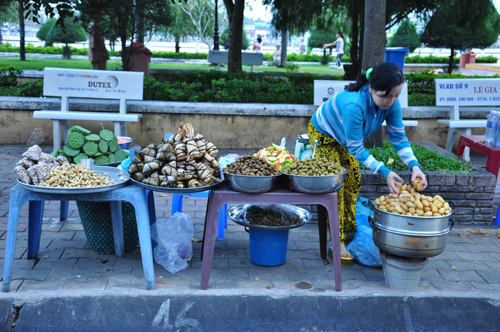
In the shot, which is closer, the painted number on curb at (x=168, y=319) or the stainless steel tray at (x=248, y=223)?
the painted number on curb at (x=168, y=319)

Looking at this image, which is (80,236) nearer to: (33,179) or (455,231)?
(33,179)

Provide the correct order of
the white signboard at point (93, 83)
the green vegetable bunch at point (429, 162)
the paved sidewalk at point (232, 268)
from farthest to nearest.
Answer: the white signboard at point (93, 83) < the green vegetable bunch at point (429, 162) < the paved sidewalk at point (232, 268)

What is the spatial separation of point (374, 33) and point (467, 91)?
8.93 feet

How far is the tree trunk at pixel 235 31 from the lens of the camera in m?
9.38

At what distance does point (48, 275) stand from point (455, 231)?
3.85 meters

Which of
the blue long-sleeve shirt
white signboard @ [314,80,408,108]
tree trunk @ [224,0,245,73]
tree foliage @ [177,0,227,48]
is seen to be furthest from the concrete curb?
tree foliage @ [177,0,227,48]

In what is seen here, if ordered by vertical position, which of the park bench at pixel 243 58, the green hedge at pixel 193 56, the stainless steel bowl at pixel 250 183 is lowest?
the stainless steel bowl at pixel 250 183

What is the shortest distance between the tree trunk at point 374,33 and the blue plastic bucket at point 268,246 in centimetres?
305

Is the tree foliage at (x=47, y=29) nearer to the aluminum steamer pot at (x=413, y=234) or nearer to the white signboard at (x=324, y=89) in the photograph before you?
the white signboard at (x=324, y=89)

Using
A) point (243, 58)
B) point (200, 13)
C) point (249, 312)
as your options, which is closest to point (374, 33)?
point (249, 312)

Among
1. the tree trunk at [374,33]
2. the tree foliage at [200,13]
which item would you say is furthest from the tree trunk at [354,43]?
the tree foliage at [200,13]

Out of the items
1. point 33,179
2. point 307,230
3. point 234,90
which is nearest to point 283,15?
point 234,90

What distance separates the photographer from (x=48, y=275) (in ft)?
10.9

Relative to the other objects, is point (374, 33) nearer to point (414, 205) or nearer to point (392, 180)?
point (392, 180)
